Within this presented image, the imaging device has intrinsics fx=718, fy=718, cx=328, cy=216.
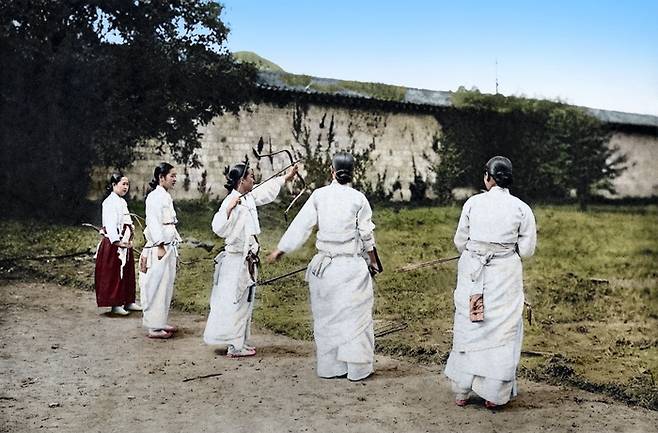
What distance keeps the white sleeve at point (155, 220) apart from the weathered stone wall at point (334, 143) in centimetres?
138

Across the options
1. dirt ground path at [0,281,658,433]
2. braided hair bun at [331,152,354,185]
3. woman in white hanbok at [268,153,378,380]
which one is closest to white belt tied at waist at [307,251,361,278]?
woman in white hanbok at [268,153,378,380]

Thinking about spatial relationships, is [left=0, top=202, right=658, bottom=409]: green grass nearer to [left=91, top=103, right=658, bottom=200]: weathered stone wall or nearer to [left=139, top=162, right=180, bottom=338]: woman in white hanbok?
[left=91, top=103, right=658, bottom=200]: weathered stone wall

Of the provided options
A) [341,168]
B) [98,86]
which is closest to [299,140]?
[98,86]

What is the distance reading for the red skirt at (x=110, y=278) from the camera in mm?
6066

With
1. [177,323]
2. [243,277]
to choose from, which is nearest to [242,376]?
[243,277]

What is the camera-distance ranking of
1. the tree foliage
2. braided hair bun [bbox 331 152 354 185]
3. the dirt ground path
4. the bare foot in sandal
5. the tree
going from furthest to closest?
the tree foliage, the tree, the bare foot in sandal, braided hair bun [bbox 331 152 354 185], the dirt ground path

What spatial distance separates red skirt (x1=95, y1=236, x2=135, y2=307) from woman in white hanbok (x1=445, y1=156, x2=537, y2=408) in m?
3.32

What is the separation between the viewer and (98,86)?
7.02 m

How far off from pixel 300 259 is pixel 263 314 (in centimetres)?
117

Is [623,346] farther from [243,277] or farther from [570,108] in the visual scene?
[570,108]

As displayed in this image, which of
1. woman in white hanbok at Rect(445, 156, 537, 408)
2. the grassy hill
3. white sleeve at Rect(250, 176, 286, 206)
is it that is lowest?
woman in white hanbok at Rect(445, 156, 537, 408)

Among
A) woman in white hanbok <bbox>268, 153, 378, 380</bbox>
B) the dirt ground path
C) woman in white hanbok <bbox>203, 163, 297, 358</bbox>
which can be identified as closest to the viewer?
the dirt ground path

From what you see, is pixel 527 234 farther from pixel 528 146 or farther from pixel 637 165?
pixel 637 165

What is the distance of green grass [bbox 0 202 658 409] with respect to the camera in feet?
16.0
